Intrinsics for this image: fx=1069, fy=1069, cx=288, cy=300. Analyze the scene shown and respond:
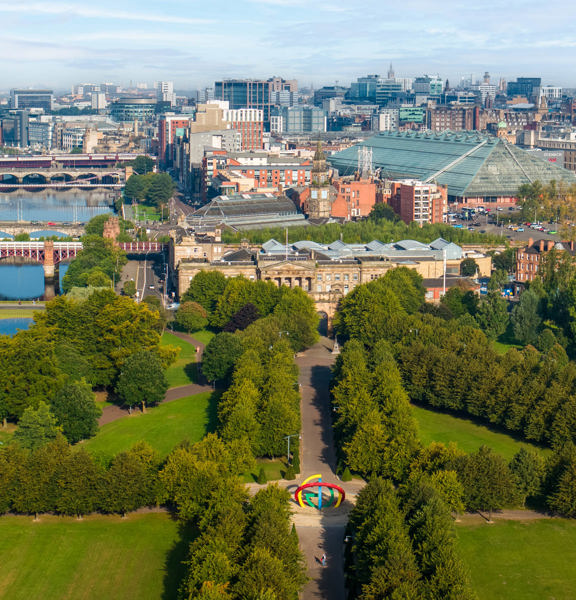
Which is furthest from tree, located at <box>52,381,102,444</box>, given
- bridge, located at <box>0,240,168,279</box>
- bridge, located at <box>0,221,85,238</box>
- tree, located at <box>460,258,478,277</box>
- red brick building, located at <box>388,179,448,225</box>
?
red brick building, located at <box>388,179,448,225</box>

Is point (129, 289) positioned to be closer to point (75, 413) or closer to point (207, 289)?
point (207, 289)

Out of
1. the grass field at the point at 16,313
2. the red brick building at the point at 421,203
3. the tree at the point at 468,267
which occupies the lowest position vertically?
the grass field at the point at 16,313

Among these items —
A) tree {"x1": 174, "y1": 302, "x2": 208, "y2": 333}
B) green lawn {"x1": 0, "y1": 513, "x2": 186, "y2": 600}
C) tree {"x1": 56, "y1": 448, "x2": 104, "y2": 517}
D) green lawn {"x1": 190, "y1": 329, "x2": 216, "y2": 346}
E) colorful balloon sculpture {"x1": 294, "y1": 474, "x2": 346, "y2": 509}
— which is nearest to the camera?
green lawn {"x1": 0, "y1": 513, "x2": 186, "y2": 600}

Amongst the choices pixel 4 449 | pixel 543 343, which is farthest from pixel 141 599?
pixel 543 343

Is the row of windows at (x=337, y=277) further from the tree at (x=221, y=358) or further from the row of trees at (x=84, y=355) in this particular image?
the tree at (x=221, y=358)

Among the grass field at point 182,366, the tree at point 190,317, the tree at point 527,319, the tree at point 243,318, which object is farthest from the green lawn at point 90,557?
the tree at point 527,319

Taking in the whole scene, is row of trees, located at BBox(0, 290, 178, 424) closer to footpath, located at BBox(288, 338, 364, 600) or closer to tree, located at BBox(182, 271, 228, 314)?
footpath, located at BBox(288, 338, 364, 600)

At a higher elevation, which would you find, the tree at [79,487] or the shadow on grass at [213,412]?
the tree at [79,487]
